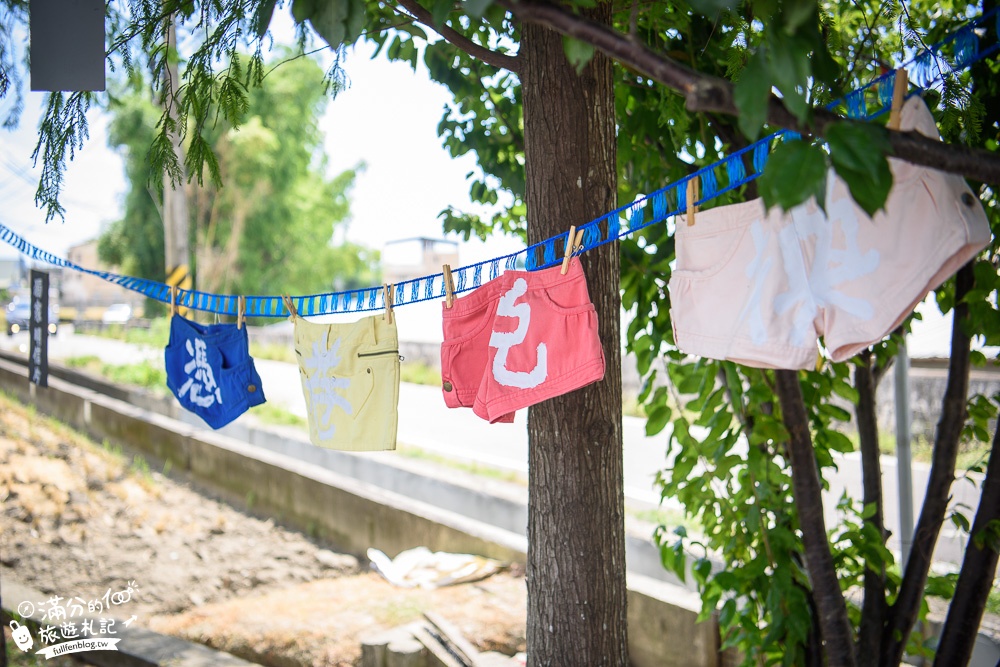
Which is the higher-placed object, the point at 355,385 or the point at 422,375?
the point at 355,385

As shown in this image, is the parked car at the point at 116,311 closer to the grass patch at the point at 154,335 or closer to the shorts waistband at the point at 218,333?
the grass patch at the point at 154,335

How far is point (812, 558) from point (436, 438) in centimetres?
793

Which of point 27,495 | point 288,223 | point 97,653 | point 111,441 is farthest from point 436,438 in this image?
point 288,223

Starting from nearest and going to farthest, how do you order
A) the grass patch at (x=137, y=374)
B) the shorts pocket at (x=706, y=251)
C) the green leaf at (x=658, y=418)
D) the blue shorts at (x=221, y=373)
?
the shorts pocket at (x=706, y=251), the green leaf at (x=658, y=418), the blue shorts at (x=221, y=373), the grass patch at (x=137, y=374)

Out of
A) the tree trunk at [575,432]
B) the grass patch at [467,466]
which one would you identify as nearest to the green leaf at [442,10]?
the tree trunk at [575,432]

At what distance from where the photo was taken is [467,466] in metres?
7.96

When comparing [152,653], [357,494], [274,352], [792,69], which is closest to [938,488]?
[792,69]

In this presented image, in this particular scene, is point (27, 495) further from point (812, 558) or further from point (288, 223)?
point (288, 223)

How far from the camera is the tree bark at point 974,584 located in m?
2.16

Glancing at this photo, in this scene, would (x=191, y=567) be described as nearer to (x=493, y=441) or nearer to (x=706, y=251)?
(x=493, y=441)

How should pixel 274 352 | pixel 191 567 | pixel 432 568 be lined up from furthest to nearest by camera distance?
pixel 274 352 → pixel 191 567 → pixel 432 568

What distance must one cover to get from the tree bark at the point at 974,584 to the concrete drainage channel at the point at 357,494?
124cm

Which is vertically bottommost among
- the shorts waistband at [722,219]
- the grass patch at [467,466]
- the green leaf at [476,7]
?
the grass patch at [467,466]

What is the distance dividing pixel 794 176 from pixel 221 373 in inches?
104
